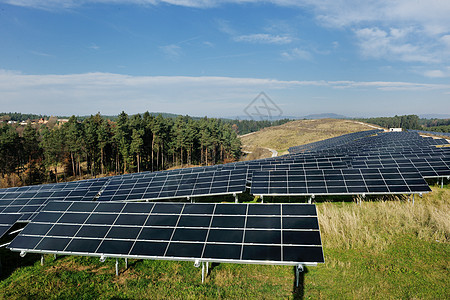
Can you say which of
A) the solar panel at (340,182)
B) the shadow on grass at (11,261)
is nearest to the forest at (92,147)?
the shadow on grass at (11,261)

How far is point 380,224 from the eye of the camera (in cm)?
1315

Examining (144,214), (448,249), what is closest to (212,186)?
(144,214)

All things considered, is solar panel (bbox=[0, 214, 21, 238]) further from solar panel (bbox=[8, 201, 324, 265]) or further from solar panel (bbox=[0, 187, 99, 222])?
solar panel (bbox=[8, 201, 324, 265])

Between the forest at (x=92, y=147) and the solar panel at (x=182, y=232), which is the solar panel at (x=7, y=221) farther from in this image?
the forest at (x=92, y=147)

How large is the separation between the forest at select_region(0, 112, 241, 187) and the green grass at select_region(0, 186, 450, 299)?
41400 mm

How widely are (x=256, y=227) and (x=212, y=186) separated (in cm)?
822

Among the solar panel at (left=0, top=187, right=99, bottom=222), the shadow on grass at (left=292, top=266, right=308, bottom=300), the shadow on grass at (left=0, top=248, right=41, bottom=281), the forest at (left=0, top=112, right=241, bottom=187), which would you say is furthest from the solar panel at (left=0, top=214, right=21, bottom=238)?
the forest at (left=0, top=112, right=241, bottom=187)

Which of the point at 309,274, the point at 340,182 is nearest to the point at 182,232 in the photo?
the point at 309,274

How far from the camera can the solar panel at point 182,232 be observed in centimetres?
865

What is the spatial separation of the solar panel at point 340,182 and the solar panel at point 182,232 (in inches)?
246

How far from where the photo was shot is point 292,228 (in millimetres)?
9336

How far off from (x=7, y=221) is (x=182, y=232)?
9448 millimetres

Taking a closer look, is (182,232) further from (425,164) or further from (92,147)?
(92,147)

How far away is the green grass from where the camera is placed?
890 cm
